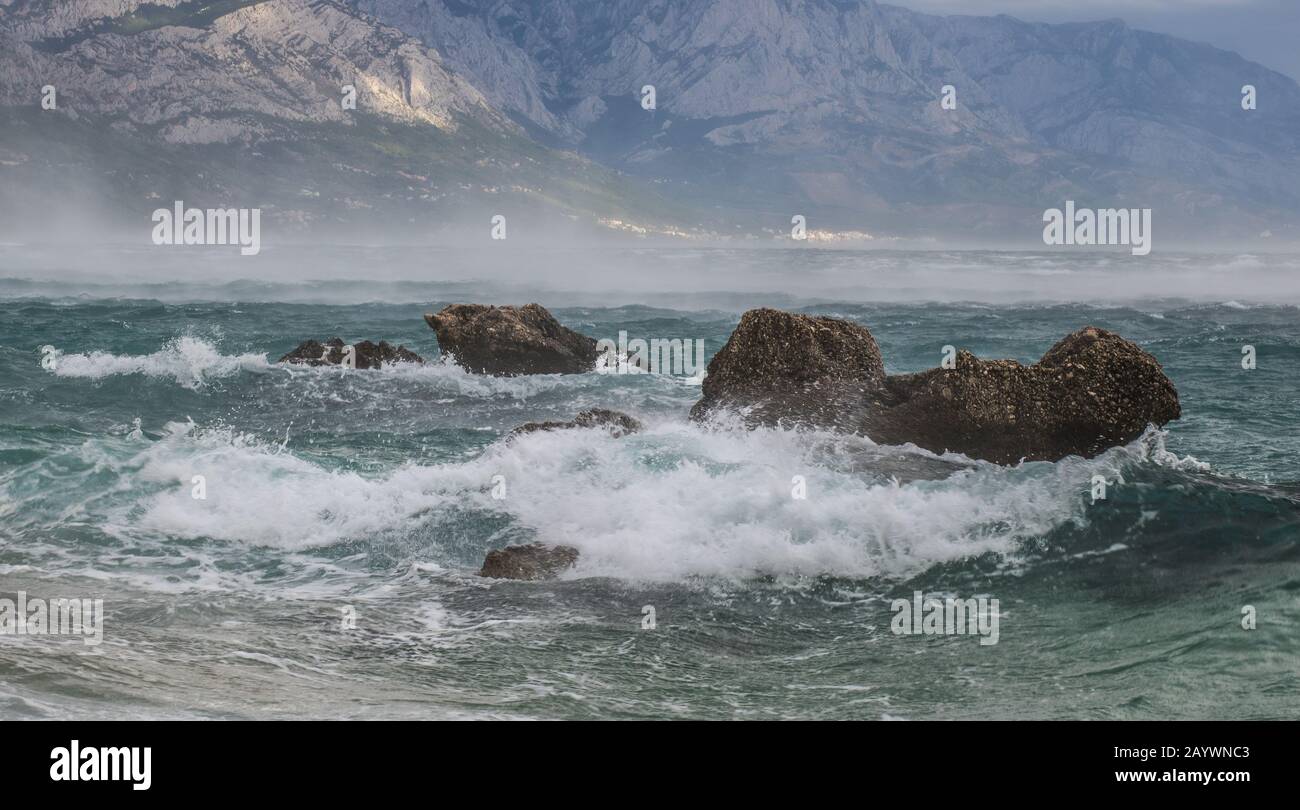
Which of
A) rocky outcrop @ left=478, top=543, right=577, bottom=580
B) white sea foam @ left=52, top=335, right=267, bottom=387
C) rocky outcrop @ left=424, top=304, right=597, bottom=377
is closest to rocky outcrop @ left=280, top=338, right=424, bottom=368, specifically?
white sea foam @ left=52, top=335, right=267, bottom=387

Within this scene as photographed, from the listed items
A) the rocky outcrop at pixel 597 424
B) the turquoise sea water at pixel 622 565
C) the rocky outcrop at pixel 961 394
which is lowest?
the turquoise sea water at pixel 622 565

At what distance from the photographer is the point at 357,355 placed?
29.9 m

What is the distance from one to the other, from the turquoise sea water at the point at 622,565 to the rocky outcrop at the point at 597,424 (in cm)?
49

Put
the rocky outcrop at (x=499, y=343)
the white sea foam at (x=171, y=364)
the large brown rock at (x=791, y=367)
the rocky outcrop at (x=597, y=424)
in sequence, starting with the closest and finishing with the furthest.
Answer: the large brown rock at (x=791, y=367) → the rocky outcrop at (x=597, y=424) → the rocky outcrop at (x=499, y=343) → the white sea foam at (x=171, y=364)

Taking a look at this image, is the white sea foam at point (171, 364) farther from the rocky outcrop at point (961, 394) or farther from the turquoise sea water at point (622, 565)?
the rocky outcrop at point (961, 394)

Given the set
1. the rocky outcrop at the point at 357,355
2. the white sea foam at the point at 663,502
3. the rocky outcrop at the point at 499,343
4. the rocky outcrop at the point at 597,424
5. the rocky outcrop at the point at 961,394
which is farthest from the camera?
the rocky outcrop at the point at 357,355

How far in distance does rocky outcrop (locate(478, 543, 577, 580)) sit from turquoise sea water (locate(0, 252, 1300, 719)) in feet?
0.74

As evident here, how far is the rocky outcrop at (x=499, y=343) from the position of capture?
28.6 metres

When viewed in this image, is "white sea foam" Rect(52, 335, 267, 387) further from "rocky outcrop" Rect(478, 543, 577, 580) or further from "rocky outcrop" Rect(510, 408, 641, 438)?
"rocky outcrop" Rect(478, 543, 577, 580)

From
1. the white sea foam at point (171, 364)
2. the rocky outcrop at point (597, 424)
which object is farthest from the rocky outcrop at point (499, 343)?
the rocky outcrop at point (597, 424)

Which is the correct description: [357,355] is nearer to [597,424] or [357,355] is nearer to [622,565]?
[597,424]

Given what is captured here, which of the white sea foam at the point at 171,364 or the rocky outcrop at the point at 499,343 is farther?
the white sea foam at the point at 171,364
